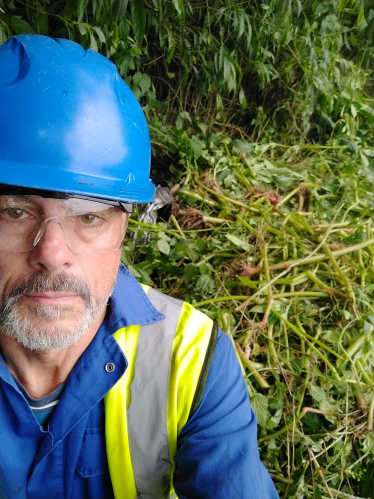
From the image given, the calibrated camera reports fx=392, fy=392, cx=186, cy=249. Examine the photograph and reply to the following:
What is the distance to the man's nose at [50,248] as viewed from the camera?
106cm

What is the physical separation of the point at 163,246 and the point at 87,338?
1.10 metres

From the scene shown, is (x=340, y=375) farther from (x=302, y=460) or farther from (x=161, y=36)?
(x=161, y=36)

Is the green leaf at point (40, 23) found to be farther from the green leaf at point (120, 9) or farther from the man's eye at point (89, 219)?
the man's eye at point (89, 219)

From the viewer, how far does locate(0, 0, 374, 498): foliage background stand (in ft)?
6.24

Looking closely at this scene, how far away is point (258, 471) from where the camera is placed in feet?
3.82

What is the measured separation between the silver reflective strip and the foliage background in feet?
2.48

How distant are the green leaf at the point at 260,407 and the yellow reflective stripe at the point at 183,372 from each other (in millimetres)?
737

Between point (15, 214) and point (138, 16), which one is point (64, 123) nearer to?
point (15, 214)

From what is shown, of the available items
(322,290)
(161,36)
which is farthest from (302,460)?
(161,36)

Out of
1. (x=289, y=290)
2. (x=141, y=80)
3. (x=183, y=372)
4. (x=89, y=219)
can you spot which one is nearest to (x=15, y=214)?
(x=89, y=219)

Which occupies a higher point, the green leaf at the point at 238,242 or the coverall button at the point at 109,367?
the coverall button at the point at 109,367

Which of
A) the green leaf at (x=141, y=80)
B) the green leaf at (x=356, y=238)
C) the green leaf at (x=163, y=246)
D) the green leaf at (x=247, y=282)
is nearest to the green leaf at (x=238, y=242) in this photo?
the green leaf at (x=247, y=282)

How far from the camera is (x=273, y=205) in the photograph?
111 inches

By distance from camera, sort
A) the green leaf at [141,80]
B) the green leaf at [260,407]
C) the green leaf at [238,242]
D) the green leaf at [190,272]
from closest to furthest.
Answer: the green leaf at [260,407]
the green leaf at [190,272]
the green leaf at [238,242]
the green leaf at [141,80]
